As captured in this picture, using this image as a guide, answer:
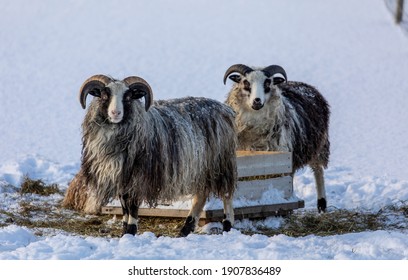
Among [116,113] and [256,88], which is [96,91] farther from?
[256,88]

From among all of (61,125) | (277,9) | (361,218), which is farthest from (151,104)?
(277,9)

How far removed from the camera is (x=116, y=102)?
796 centimetres

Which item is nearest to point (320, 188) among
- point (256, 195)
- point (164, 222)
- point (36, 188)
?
point (256, 195)

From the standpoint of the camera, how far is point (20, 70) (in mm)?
23953

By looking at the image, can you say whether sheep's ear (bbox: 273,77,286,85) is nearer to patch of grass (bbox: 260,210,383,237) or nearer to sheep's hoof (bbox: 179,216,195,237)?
patch of grass (bbox: 260,210,383,237)

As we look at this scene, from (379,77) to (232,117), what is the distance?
48.8 feet

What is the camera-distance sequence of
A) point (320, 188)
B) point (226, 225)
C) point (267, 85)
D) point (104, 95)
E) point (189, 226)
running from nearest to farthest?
point (104, 95) < point (189, 226) < point (226, 225) < point (267, 85) < point (320, 188)

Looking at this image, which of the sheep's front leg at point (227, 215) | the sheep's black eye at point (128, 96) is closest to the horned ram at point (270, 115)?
the sheep's front leg at point (227, 215)

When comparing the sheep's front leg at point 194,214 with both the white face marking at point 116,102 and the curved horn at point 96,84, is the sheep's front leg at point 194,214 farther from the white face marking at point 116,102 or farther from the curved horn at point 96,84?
the curved horn at point 96,84

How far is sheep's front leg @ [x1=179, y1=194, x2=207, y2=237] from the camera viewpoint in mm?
8906

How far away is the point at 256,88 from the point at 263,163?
3.11 feet

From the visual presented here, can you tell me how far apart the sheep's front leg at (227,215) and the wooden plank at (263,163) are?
21.2 inches

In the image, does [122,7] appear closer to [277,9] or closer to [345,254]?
[277,9]

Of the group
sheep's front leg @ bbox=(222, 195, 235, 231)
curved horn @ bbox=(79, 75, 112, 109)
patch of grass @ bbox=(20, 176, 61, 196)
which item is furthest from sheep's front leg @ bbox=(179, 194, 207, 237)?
patch of grass @ bbox=(20, 176, 61, 196)
